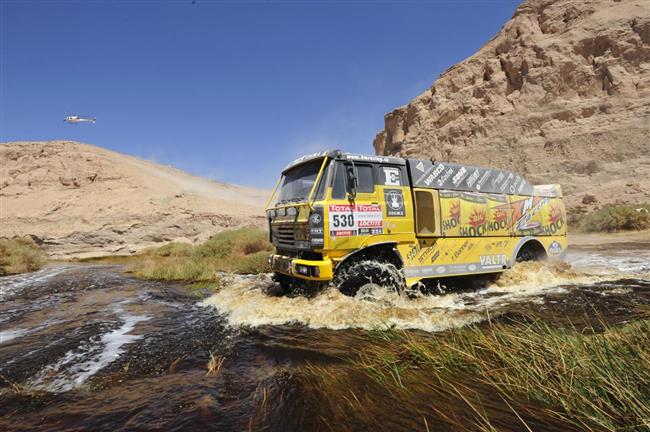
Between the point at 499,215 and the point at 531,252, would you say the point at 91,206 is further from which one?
the point at 531,252

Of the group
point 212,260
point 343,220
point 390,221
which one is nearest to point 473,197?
point 390,221

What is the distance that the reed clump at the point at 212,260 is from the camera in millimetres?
12086

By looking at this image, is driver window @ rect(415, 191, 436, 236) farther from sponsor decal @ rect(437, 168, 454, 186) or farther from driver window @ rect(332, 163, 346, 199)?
driver window @ rect(332, 163, 346, 199)

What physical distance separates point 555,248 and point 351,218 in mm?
6685

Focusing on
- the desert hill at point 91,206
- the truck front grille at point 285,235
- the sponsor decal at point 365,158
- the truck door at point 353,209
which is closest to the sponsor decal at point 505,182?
the sponsor decal at point 365,158

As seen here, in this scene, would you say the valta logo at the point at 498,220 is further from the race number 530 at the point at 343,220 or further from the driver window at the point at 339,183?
the driver window at the point at 339,183

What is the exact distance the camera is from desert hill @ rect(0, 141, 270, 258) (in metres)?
27.0

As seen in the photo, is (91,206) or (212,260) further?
(91,206)

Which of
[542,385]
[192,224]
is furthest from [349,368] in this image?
[192,224]

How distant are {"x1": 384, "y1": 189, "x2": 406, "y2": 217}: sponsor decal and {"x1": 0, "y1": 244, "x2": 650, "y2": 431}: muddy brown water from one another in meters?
1.61

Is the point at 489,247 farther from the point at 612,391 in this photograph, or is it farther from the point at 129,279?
the point at 129,279

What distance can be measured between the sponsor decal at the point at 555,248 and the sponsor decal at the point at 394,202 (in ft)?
17.0

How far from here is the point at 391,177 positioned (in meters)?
6.92

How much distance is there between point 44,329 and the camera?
598 centimetres
